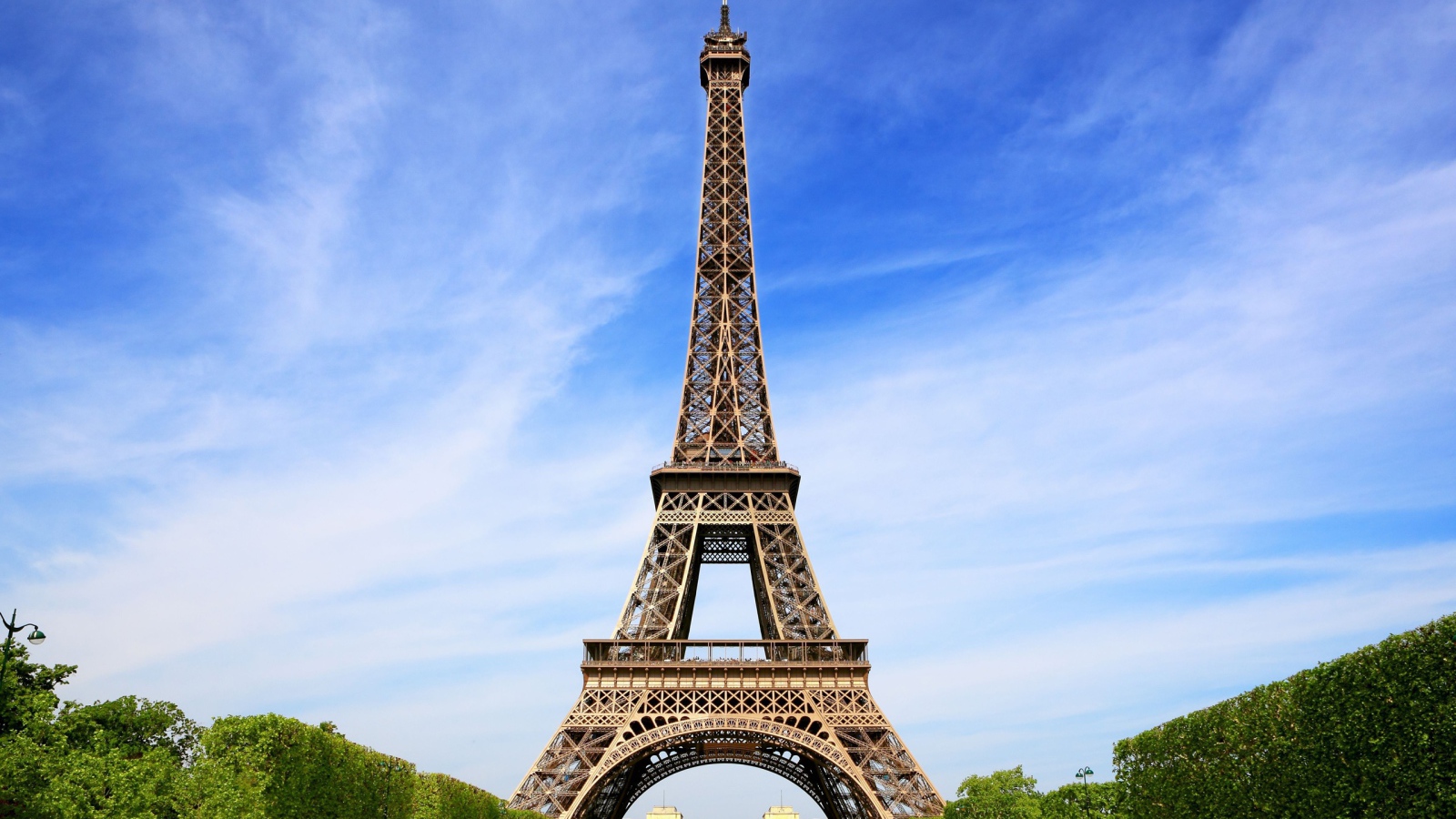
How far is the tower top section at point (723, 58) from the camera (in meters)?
56.0

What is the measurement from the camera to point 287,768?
2280 cm

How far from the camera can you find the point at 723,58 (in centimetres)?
5606

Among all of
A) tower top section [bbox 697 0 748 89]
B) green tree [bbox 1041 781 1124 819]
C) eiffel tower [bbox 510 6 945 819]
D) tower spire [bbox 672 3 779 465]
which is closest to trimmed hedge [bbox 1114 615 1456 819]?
green tree [bbox 1041 781 1124 819]

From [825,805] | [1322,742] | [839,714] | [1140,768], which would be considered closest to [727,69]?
[839,714]

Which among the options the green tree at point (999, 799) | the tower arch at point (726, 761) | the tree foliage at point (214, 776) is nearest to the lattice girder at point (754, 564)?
the tower arch at point (726, 761)

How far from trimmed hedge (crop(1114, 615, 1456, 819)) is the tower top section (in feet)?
148

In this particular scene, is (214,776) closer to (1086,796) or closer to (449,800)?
(449,800)

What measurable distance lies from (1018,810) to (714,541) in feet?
63.2

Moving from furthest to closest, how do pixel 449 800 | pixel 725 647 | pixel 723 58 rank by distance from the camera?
pixel 723 58
pixel 725 647
pixel 449 800

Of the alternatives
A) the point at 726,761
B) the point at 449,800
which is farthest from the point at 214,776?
the point at 726,761

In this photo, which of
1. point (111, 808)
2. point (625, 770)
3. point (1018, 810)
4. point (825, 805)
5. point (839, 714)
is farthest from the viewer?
point (825, 805)

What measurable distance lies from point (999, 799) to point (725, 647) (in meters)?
12.3

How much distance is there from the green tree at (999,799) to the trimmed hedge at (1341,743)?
49.0ft

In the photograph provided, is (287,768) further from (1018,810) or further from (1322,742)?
(1018,810)
